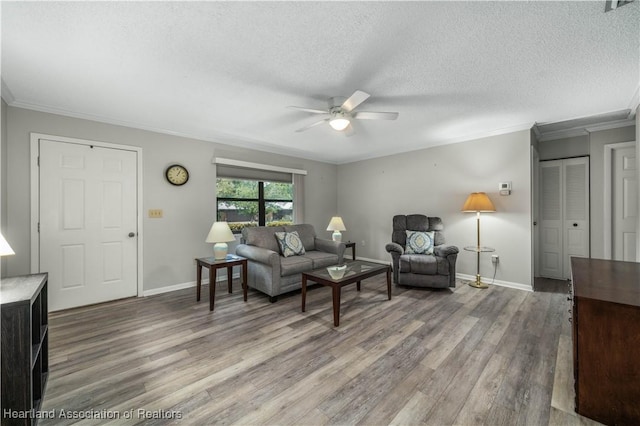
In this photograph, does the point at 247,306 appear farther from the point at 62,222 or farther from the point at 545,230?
the point at 545,230

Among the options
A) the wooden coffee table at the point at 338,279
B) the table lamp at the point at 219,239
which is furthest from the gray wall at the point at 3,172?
the wooden coffee table at the point at 338,279

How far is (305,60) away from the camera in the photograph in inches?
80.7

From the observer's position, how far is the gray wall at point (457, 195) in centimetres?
376

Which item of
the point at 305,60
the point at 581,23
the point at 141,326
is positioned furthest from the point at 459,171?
the point at 141,326

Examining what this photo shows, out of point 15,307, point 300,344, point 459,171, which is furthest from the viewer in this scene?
point 459,171

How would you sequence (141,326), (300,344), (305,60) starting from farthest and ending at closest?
(141,326), (300,344), (305,60)

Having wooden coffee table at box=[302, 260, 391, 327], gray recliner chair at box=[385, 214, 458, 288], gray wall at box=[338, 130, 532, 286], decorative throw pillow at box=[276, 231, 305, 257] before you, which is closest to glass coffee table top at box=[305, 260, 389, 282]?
wooden coffee table at box=[302, 260, 391, 327]

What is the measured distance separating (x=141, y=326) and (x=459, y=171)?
484 cm

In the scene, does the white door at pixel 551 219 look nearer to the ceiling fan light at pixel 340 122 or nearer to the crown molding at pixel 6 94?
the ceiling fan light at pixel 340 122

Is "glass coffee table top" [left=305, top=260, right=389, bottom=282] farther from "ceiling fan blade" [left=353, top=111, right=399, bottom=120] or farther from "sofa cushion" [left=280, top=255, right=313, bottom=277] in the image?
"ceiling fan blade" [left=353, top=111, right=399, bottom=120]

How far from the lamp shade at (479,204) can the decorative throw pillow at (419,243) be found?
685 millimetres

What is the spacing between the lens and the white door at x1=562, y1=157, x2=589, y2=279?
12.9 feet

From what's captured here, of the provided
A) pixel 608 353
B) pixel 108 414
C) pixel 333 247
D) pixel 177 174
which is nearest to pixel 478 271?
pixel 333 247

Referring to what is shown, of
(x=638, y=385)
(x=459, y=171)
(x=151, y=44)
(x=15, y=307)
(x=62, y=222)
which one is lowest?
(x=638, y=385)
